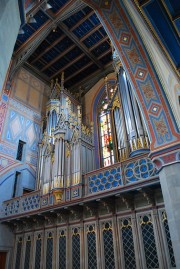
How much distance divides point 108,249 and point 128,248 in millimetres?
837

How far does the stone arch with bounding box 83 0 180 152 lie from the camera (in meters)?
6.86

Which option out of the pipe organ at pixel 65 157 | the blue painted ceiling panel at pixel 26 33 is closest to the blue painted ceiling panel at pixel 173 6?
the pipe organ at pixel 65 157

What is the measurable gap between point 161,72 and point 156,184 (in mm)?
3406

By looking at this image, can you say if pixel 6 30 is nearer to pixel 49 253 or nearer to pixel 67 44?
pixel 49 253

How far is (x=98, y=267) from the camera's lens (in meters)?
8.27

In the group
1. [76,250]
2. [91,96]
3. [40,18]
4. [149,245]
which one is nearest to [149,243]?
[149,245]

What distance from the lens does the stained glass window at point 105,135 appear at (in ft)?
42.1

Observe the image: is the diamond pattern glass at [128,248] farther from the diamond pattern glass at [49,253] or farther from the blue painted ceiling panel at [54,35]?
the blue painted ceiling panel at [54,35]

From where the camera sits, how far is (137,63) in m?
7.32

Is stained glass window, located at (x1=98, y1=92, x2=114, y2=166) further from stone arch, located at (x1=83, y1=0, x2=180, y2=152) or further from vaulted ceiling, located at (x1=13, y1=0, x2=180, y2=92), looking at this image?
stone arch, located at (x1=83, y1=0, x2=180, y2=152)

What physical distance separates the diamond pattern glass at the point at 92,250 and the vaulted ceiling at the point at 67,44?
974cm

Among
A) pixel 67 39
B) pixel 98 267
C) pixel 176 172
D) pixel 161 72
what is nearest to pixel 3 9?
pixel 176 172

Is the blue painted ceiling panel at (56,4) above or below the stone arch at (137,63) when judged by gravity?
above

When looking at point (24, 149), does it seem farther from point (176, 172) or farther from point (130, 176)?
point (176, 172)
